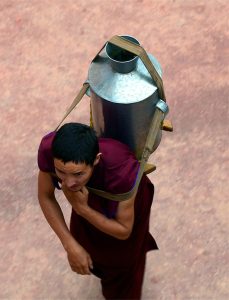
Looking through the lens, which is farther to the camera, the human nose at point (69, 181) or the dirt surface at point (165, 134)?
the dirt surface at point (165, 134)

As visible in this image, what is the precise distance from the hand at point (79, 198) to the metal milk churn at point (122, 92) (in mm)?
287

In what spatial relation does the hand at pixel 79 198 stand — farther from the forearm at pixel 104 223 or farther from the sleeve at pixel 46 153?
the sleeve at pixel 46 153

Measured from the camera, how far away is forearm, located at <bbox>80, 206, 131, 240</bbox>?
2338 mm

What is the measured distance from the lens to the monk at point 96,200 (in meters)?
2.15

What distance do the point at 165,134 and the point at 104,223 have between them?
181 cm

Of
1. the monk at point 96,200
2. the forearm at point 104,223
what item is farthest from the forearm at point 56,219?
the forearm at point 104,223

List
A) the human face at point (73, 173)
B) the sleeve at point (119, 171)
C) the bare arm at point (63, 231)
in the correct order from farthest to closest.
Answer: the bare arm at point (63, 231), the sleeve at point (119, 171), the human face at point (73, 173)

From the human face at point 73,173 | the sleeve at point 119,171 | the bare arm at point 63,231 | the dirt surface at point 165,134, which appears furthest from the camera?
the dirt surface at point 165,134

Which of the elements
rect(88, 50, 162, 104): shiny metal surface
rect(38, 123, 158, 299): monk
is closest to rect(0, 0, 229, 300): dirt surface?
rect(38, 123, 158, 299): monk

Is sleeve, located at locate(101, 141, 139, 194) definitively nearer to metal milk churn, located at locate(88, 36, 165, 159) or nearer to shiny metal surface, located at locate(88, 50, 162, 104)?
metal milk churn, located at locate(88, 36, 165, 159)

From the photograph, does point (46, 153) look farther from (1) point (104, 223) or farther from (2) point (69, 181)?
(1) point (104, 223)

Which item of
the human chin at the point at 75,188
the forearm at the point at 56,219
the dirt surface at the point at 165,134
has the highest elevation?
the human chin at the point at 75,188

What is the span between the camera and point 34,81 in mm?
4441

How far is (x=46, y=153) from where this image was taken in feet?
7.60
